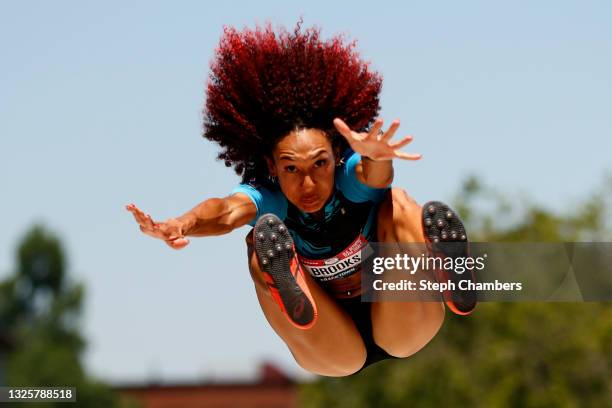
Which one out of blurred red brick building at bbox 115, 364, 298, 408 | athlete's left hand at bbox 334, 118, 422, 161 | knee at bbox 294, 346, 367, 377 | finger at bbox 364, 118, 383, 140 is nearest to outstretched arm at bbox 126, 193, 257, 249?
athlete's left hand at bbox 334, 118, 422, 161

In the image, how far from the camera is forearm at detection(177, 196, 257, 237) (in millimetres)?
7082

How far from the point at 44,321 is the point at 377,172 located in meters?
65.2

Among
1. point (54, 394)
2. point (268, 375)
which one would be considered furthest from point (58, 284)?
point (54, 394)

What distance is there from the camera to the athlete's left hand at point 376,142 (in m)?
6.80

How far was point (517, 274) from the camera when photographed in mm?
9320

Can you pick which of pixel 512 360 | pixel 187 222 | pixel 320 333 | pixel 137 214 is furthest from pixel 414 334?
pixel 512 360

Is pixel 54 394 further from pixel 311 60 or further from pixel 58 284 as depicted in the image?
pixel 58 284

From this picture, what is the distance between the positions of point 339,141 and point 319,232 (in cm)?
67

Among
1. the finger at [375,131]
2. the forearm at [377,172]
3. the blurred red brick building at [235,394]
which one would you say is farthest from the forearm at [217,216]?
the blurred red brick building at [235,394]

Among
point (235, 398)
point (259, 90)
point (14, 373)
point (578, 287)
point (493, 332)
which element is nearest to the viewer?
point (259, 90)

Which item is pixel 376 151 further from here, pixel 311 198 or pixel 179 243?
pixel 179 243

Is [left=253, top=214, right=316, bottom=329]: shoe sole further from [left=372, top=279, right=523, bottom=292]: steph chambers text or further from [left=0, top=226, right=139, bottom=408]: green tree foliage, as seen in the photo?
[left=0, top=226, right=139, bottom=408]: green tree foliage

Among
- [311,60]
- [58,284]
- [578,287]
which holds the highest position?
[58,284]

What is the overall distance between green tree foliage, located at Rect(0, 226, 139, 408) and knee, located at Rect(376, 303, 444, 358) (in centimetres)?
5310
